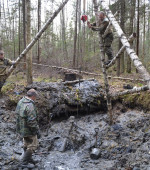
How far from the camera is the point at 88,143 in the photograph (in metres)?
6.48

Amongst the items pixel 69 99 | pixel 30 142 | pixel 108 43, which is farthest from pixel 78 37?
pixel 30 142

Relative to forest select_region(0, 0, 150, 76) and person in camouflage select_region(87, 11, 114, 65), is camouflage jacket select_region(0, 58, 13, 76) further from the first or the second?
person in camouflage select_region(87, 11, 114, 65)

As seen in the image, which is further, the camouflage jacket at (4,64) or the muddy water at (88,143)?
the camouflage jacket at (4,64)

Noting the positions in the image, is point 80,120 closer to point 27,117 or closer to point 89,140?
point 89,140

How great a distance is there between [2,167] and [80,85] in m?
5.56

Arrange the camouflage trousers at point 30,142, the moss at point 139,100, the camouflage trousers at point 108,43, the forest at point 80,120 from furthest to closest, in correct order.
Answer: the moss at point 139,100
the camouflage trousers at point 108,43
the camouflage trousers at point 30,142
the forest at point 80,120

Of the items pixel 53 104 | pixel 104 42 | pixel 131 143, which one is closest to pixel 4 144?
pixel 53 104

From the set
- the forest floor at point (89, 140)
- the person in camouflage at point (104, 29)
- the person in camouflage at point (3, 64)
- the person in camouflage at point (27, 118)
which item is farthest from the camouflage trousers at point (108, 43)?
the person in camouflage at point (3, 64)

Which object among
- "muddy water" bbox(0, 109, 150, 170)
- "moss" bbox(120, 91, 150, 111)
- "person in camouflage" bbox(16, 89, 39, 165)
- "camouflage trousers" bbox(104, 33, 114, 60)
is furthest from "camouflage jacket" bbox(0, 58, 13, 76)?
"moss" bbox(120, 91, 150, 111)

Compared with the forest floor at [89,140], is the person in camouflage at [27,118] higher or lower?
higher

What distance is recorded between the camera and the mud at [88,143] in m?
5.01

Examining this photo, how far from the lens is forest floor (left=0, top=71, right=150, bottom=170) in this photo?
505 cm

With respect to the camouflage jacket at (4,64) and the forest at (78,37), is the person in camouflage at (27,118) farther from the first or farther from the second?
the forest at (78,37)

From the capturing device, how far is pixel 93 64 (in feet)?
68.7
